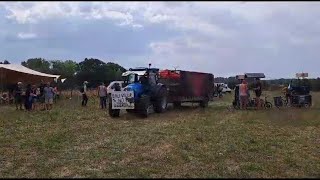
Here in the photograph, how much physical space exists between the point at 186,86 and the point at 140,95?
18.9 feet

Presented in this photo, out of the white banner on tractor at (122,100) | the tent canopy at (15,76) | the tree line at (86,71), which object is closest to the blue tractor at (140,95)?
the white banner on tractor at (122,100)

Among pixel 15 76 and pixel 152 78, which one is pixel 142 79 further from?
pixel 15 76

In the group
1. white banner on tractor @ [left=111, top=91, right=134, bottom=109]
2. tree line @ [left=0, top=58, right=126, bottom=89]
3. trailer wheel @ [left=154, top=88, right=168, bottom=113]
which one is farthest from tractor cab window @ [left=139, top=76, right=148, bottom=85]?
tree line @ [left=0, top=58, right=126, bottom=89]

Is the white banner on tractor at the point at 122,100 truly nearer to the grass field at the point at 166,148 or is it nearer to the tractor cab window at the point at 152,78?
the tractor cab window at the point at 152,78

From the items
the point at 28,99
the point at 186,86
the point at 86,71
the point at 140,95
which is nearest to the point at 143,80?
the point at 140,95

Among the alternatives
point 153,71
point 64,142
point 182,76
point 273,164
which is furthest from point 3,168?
point 182,76

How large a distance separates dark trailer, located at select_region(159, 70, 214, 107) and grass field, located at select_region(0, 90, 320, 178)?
7.45m

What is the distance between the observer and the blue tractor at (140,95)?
778 inches

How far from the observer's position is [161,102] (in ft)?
72.6

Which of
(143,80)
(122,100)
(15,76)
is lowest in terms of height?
(122,100)

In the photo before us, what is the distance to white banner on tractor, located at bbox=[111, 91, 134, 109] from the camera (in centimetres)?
1965

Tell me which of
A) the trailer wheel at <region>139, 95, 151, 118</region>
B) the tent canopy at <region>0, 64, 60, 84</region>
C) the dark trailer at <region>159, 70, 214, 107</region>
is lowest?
the trailer wheel at <region>139, 95, 151, 118</region>

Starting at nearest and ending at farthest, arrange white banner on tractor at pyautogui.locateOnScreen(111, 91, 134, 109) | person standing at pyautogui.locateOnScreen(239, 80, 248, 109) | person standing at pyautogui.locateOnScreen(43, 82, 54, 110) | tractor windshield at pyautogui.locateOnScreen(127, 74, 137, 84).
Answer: white banner on tractor at pyautogui.locateOnScreen(111, 91, 134, 109) → tractor windshield at pyautogui.locateOnScreen(127, 74, 137, 84) → person standing at pyautogui.locateOnScreen(239, 80, 248, 109) → person standing at pyautogui.locateOnScreen(43, 82, 54, 110)

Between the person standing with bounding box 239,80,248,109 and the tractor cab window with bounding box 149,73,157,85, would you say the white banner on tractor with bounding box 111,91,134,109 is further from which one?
the person standing with bounding box 239,80,248,109
